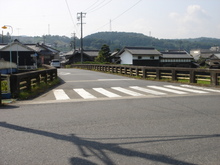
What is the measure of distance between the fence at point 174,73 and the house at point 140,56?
22399 mm

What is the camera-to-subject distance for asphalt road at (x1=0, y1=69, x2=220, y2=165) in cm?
441

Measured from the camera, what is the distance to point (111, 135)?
5672mm

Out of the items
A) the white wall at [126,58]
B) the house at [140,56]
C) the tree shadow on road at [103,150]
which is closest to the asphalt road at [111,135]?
the tree shadow on road at [103,150]

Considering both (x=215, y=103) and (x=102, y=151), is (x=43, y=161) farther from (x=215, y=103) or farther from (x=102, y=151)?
(x=215, y=103)

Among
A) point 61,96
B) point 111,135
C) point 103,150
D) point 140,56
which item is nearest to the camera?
point 103,150

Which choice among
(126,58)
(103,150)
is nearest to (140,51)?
(126,58)

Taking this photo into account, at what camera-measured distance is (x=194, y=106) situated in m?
8.96

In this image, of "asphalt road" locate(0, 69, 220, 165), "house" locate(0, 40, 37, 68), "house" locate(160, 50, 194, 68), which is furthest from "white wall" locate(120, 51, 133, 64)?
"asphalt road" locate(0, 69, 220, 165)

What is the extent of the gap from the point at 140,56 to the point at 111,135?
51.8 meters

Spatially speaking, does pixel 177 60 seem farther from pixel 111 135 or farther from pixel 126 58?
pixel 111 135

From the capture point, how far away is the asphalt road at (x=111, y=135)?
441 centimetres

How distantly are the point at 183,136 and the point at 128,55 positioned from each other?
2091 inches

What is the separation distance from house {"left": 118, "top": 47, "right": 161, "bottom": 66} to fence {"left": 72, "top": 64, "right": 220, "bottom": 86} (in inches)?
882

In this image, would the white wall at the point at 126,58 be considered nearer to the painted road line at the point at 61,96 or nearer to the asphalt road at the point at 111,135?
the painted road line at the point at 61,96
